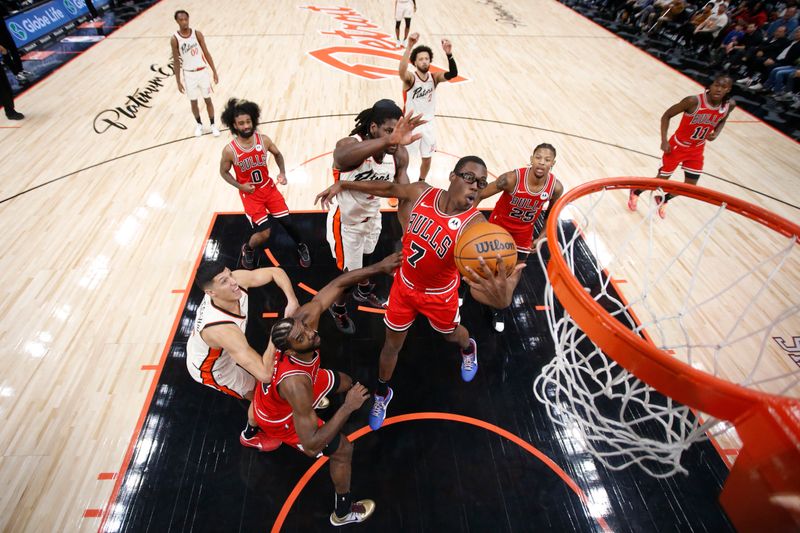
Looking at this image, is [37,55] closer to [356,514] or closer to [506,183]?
[506,183]

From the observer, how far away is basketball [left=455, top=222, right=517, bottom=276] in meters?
2.28

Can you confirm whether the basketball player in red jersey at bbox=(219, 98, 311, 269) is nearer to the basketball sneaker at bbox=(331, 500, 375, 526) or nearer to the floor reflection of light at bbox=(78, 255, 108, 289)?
the floor reflection of light at bbox=(78, 255, 108, 289)

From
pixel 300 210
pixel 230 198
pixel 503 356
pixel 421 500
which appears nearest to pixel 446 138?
pixel 300 210

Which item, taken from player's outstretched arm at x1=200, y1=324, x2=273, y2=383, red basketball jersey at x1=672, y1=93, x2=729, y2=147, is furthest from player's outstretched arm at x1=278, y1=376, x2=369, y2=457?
red basketball jersey at x1=672, y1=93, x2=729, y2=147

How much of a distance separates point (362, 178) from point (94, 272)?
3203mm

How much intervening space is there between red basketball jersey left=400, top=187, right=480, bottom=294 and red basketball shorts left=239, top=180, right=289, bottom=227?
2034mm

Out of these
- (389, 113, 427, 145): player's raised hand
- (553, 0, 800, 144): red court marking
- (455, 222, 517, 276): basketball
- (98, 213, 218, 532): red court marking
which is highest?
(389, 113, 427, 145): player's raised hand

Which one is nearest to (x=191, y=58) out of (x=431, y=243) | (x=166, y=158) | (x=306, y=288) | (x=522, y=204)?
(x=166, y=158)

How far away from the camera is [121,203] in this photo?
5.51 metres

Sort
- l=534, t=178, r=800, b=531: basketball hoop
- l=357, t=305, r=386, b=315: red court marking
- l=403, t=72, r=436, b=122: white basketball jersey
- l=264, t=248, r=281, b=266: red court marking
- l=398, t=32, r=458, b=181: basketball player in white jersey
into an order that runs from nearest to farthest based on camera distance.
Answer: l=534, t=178, r=800, b=531: basketball hoop
l=357, t=305, r=386, b=315: red court marking
l=264, t=248, r=281, b=266: red court marking
l=398, t=32, r=458, b=181: basketball player in white jersey
l=403, t=72, r=436, b=122: white basketball jersey

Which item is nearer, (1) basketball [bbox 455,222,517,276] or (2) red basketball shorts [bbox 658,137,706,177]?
(1) basketball [bbox 455,222,517,276]

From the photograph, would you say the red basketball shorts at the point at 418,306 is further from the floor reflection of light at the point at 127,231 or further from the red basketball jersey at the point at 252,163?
the floor reflection of light at the point at 127,231

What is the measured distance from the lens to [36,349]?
3734 mm

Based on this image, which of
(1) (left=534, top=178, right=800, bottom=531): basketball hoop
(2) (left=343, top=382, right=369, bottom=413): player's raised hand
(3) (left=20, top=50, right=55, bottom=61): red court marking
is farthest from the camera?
(3) (left=20, top=50, right=55, bottom=61): red court marking
